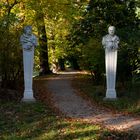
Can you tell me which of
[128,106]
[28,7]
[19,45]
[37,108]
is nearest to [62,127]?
[37,108]

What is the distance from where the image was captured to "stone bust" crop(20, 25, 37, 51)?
16.2 metres

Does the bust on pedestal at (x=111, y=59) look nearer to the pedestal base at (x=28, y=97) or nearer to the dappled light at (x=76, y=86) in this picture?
the dappled light at (x=76, y=86)

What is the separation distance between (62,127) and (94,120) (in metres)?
1.46

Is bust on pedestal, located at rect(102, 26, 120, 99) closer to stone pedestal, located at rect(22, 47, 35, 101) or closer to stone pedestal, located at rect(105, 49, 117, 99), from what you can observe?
stone pedestal, located at rect(105, 49, 117, 99)

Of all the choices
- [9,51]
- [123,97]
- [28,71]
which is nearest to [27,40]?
[28,71]

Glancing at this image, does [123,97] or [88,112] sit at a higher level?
[123,97]

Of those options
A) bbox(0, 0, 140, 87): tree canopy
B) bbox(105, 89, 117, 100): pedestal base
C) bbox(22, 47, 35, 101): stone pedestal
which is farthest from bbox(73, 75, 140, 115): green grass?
bbox(22, 47, 35, 101): stone pedestal

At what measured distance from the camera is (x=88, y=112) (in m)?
14.7

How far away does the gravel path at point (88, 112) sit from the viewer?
12680 mm

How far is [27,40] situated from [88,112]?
3.52m

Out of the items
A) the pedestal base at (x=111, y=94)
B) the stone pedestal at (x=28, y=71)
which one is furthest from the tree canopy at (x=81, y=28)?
the stone pedestal at (x=28, y=71)

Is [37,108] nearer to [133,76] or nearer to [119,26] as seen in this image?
[133,76]

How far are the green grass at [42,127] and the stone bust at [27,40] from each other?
252cm

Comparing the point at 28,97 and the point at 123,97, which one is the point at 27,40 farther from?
the point at 123,97
